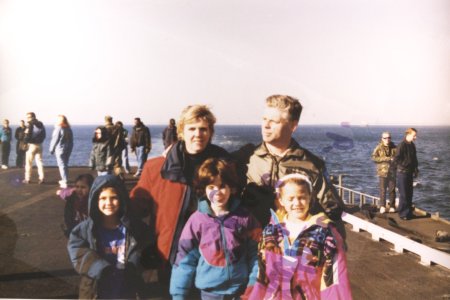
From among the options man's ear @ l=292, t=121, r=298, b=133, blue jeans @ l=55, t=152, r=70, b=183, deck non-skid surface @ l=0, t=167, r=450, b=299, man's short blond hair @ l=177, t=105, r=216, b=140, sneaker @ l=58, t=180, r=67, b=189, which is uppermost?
man's short blond hair @ l=177, t=105, r=216, b=140

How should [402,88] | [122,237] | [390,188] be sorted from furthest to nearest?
1. [390,188]
2. [402,88]
3. [122,237]

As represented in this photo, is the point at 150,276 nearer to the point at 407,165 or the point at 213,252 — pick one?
the point at 213,252

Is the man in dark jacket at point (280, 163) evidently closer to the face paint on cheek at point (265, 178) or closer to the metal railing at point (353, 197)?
the face paint on cheek at point (265, 178)

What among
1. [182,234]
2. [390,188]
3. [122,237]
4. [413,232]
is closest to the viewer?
[182,234]

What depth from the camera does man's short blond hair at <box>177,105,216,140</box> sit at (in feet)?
8.57

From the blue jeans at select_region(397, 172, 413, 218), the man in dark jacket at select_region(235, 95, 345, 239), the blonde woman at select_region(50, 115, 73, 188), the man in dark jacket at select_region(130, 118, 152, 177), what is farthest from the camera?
the blue jeans at select_region(397, 172, 413, 218)

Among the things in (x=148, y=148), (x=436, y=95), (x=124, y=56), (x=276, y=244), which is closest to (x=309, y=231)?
(x=276, y=244)

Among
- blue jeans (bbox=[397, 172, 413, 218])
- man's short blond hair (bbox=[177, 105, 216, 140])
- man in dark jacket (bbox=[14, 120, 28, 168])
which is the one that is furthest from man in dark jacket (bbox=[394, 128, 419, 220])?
man in dark jacket (bbox=[14, 120, 28, 168])

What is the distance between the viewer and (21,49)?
125 inches

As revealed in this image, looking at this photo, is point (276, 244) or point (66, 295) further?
point (66, 295)

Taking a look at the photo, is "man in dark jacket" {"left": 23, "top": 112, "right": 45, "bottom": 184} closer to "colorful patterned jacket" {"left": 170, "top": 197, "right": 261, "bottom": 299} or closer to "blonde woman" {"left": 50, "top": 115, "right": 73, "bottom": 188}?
"blonde woman" {"left": 50, "top": 115, "right": 73, "bottom": 188}

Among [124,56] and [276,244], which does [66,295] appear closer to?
[276,244]

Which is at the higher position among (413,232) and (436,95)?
(436,95)

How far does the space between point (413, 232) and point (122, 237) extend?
11.2 ft
